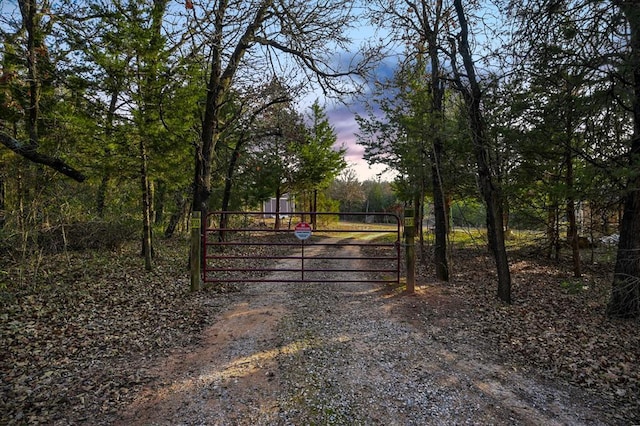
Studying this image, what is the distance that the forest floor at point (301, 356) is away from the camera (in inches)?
117

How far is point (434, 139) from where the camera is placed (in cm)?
816

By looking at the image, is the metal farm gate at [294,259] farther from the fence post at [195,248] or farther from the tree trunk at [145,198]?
the tree trunk at [145,198]

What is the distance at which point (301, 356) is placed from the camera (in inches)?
157

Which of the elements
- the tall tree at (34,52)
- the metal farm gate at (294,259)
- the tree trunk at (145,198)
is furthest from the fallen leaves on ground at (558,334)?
the tall tree at (34,52)

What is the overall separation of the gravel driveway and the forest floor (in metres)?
0.02

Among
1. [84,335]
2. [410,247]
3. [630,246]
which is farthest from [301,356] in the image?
[630,246]

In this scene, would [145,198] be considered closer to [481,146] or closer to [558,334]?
[481,146]

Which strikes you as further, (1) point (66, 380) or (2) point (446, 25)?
(2) point (446, 25)

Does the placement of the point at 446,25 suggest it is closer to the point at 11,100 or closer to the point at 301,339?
the point at 301,339

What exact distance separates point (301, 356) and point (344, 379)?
2.22 ft

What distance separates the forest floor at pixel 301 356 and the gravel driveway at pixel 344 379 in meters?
0.02

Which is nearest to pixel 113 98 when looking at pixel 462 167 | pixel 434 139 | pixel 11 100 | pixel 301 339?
pixel 11 100

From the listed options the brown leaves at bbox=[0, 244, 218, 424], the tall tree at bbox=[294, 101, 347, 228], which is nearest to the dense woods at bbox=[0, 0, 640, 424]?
the brown leaves at bbox=[0, 244, 218, 424]

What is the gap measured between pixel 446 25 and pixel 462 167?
3.56 meters
